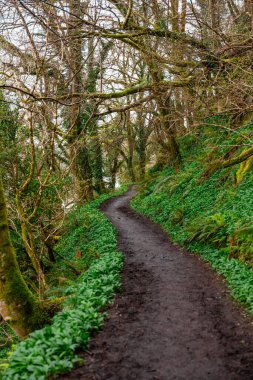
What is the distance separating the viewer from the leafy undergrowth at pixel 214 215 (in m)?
7.11

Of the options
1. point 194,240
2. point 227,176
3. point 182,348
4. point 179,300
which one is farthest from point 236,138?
point 182,348

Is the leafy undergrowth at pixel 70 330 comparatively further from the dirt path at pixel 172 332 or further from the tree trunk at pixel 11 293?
the tree trunk at pixel 11 293

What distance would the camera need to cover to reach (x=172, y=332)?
5133 millimetres

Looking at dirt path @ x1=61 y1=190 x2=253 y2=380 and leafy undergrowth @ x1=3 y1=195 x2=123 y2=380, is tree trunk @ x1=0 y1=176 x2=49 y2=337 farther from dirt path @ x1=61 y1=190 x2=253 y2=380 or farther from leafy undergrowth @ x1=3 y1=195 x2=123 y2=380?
dirt path @ x1=61 y1=190 x2=253 y2=380

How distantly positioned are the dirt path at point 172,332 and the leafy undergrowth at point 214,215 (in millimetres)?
413

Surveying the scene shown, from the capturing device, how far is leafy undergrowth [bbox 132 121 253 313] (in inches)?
280

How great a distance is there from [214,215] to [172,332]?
469 centimetres

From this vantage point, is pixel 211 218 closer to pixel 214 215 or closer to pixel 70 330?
pixel 214 215

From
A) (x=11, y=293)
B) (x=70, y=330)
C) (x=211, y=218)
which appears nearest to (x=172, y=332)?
(x=70, y=330)

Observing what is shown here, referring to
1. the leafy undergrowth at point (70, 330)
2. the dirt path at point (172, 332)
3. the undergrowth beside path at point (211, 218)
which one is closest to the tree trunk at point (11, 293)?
the leafy undergrowth at point (70, 330)

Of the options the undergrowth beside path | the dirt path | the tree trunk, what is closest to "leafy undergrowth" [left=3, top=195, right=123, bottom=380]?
the dirt path

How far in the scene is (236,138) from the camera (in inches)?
503

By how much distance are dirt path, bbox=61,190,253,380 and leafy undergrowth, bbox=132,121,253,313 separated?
41 cm

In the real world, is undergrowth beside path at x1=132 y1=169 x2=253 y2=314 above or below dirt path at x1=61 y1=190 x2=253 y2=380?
above
